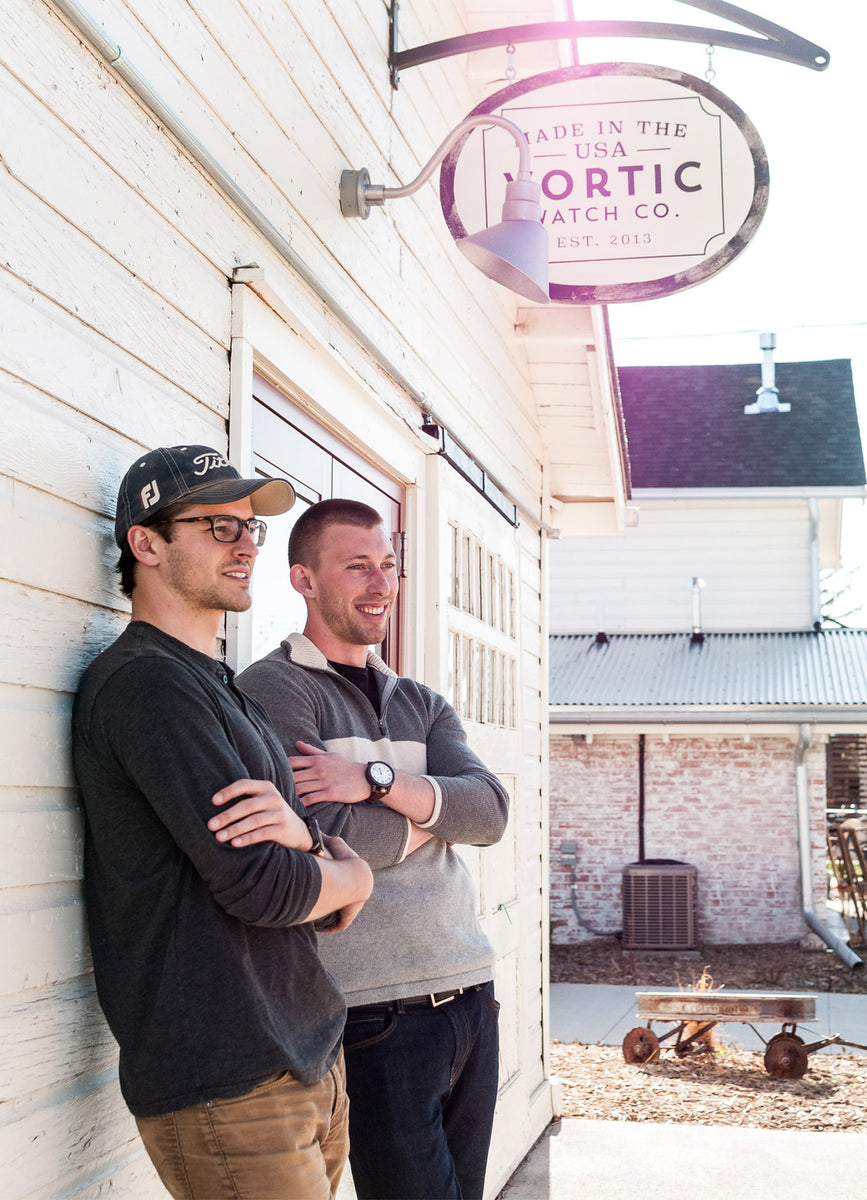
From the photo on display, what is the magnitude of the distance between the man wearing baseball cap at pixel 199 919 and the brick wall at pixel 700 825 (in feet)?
39.7

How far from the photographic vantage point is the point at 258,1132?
1.85m

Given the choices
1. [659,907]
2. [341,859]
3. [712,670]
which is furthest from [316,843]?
[712,670]

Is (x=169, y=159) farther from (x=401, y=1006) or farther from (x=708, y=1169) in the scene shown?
(x=708, y=1169)

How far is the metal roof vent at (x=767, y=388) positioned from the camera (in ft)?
56.2

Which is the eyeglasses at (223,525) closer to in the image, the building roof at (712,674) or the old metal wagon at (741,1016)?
the old metal wagon at (741,1016)

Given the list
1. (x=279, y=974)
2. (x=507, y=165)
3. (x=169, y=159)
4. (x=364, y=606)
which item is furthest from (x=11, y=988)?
(x=507, y=165)

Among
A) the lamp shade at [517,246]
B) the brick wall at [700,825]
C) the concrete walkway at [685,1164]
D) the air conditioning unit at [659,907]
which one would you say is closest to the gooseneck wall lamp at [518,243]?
the lamp shade at [517,246]

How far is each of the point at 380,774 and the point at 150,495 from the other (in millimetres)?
819

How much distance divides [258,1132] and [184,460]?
1.07m

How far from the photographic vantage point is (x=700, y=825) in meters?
13.7

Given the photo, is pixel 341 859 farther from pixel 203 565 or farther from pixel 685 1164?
pixel 685 1164

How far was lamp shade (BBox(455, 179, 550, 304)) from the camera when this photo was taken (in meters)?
3.12

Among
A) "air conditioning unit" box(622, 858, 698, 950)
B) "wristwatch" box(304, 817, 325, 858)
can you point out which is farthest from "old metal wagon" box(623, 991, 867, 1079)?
"wristwatch" box(304, 817, 325, 858)

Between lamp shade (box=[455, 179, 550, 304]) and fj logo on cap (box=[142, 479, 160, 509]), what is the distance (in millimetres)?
1398
